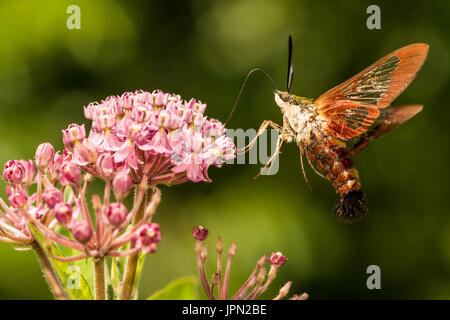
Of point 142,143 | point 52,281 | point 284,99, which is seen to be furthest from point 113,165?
point 284,99

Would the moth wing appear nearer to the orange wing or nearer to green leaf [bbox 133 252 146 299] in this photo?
the orange wing

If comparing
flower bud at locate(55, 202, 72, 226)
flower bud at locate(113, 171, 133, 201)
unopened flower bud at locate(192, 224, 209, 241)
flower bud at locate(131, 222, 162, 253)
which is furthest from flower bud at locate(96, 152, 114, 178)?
unopened flower bud at locate(192, 224, 209, 241)

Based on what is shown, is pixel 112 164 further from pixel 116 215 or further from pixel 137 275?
pixel 137 275

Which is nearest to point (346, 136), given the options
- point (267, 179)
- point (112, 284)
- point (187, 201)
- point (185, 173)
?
point (185, 173)

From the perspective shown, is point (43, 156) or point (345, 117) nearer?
point (43, 156)

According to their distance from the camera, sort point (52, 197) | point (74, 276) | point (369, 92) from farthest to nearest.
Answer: point (369, 92)
point (74, 276)
point (52, 197)

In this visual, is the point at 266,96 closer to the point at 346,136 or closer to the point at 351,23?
the point at 351,23
